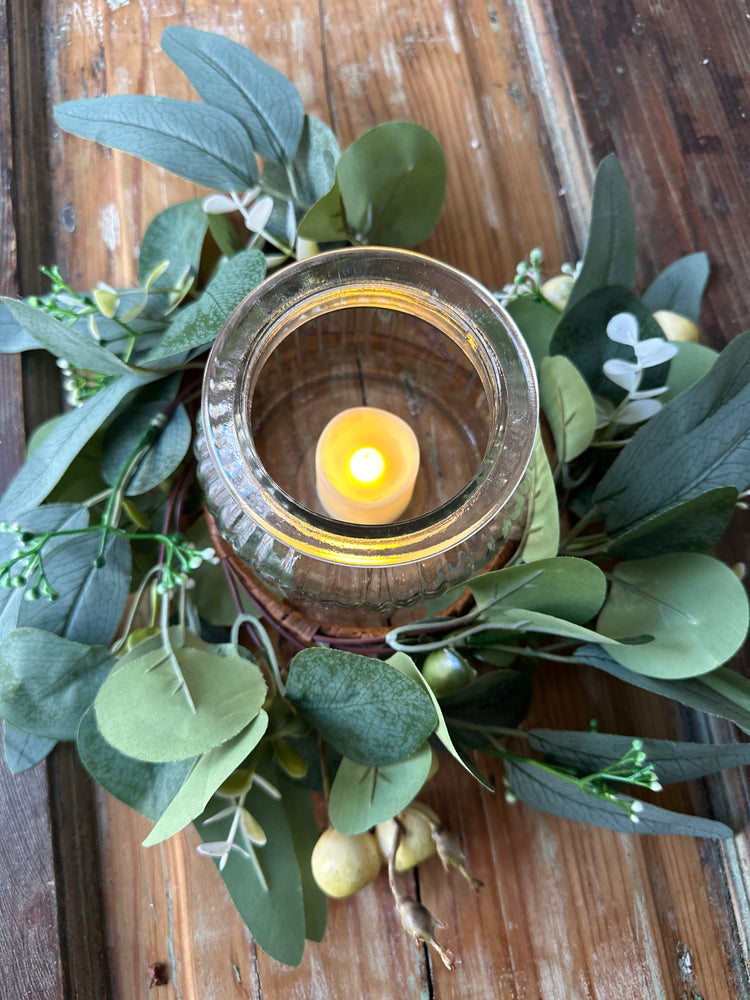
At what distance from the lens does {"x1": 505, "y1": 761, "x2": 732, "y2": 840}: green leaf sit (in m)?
0.44

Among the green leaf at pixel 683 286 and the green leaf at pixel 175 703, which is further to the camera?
the green leaf at pixel 683 286

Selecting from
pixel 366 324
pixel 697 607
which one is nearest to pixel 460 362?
pixel 366 324

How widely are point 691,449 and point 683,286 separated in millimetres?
173

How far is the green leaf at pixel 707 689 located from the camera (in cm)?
42

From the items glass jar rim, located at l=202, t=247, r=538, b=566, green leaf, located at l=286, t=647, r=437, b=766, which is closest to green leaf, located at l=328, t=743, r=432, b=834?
green leaf, located at l=286, t=647, r=437, b=766

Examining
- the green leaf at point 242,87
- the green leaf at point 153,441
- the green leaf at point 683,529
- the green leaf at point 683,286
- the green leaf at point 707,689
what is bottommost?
the green leaf at point 707,689

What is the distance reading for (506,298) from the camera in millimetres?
504

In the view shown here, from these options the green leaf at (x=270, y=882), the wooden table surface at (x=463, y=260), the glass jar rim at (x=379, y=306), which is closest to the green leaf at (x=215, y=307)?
the glass jar rim at (x=379, y=306)

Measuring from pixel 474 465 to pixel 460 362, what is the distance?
0.23ft

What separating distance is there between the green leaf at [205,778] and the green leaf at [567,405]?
24 centimetres

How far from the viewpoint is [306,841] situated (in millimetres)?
473

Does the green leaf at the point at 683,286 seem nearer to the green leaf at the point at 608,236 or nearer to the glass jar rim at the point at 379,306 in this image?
the green leaf at the point at 608,236

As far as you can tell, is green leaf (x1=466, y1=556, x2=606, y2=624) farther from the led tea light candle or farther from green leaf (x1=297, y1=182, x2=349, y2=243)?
green leaf (x1=297, y1=182, x2=349, y2=243)

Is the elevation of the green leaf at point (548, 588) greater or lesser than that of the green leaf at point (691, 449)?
lesser
